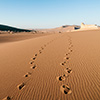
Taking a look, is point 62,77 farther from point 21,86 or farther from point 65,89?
point 21,86

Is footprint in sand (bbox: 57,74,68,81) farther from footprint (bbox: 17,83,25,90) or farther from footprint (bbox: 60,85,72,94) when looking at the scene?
footprint (bbox: 17,83,25,90)

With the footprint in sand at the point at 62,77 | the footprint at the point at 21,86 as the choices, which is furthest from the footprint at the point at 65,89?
the footprint at the point at 21,86

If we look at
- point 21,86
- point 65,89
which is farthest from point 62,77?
point 21,86

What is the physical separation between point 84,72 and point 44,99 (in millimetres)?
2088

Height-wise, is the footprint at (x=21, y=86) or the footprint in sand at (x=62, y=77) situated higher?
the footprint in sand at (x=62, y=77)

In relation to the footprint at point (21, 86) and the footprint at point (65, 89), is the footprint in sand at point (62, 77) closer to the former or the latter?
the footprint at point (65, 89)

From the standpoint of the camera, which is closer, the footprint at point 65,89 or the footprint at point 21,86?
the footprint at point 65,89

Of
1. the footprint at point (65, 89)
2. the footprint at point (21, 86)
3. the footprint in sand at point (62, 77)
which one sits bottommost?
the footprint at point (21, 86)

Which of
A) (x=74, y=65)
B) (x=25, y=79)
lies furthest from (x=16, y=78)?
(x=74, y=65)

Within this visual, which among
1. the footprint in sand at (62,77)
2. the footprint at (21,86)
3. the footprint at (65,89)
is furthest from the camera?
the footprint in sand at (62,77)

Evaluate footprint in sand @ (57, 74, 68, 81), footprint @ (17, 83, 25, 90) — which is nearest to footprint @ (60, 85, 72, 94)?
footprint in sand @ (57, 74, 68, 81)

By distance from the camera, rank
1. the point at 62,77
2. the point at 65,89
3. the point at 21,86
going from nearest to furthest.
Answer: the point at 65,89 → the point at 21,86 → the point at 62,77

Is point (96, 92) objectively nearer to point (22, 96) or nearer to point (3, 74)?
point (22, 96)

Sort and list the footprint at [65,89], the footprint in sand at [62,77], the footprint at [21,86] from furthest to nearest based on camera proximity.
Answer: the footprint in sand at [62,77], the footprint at [21,86], the footprint at [65,89]
